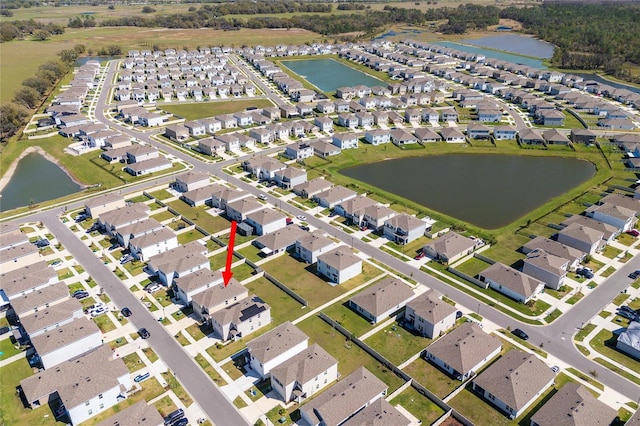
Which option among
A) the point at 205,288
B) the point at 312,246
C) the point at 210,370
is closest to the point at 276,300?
the point at 205,288

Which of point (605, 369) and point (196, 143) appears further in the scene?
point (196, 143)

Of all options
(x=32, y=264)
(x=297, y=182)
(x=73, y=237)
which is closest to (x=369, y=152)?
(x=297, y=182)

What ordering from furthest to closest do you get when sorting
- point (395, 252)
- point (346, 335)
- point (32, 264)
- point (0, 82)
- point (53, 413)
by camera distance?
point (0, 82) → point (395, 252) → point (32, 264) → point (346, 335) → point (53, 413)

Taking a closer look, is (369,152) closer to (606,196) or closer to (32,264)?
(606,196)

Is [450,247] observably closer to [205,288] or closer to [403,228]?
[403,228]

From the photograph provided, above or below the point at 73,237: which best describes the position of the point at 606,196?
above

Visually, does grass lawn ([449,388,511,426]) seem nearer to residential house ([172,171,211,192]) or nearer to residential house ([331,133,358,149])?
residential house ([172,171,211,192])

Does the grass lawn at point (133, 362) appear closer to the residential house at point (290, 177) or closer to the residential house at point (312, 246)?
the residential house at point (312, 246)
